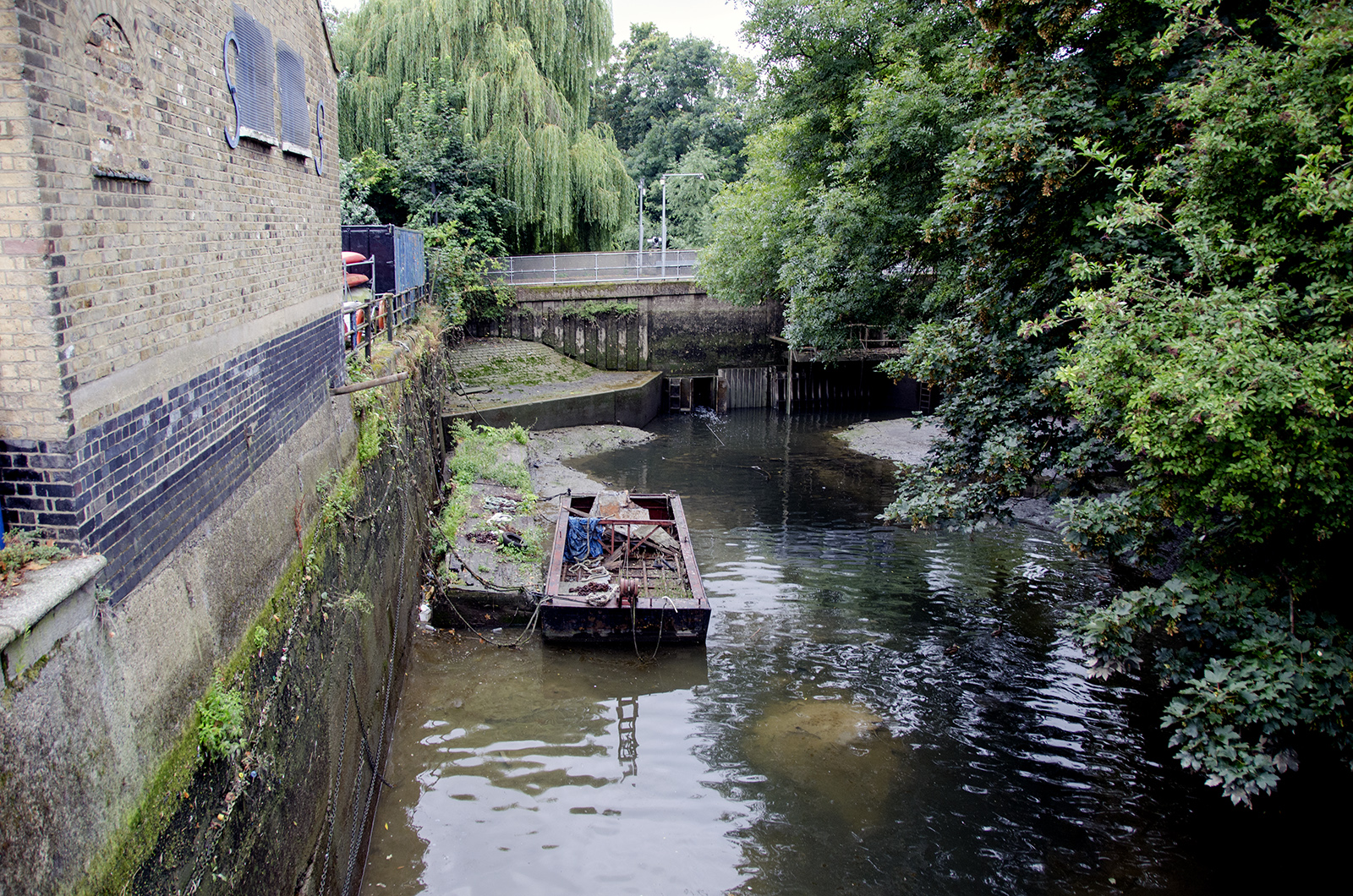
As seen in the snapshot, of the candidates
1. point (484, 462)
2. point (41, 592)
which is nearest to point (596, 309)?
point (484, 462)

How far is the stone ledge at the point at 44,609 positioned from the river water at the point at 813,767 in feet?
14.5

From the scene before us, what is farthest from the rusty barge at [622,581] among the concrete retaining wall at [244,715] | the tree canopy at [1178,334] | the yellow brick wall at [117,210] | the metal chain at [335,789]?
the yellow brick wall at [117,210]

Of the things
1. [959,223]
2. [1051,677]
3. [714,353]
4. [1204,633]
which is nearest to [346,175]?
[714,353]

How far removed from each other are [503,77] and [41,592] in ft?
81.9

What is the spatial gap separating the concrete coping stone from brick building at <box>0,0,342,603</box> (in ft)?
0.47

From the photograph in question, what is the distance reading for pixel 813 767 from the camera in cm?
857

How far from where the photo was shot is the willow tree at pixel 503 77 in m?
24.7

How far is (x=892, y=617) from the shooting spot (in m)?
12.3

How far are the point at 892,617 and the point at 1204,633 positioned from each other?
630 cm

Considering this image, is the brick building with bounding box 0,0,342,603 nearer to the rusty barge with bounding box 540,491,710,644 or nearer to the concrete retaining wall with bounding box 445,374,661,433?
the rusty barge with bounding box 540,491,710,644

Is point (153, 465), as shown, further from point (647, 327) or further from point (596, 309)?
point (647, 327)

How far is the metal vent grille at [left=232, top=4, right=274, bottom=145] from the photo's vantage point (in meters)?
6.15

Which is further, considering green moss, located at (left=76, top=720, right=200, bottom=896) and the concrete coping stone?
green moss, located at (left=76, top=720, right=200, bottom=896)

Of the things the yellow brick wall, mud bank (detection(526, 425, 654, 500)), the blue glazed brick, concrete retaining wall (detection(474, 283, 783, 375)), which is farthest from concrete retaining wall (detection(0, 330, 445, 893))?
concrete retaining wall (detection(474, 283, 783, 375))
